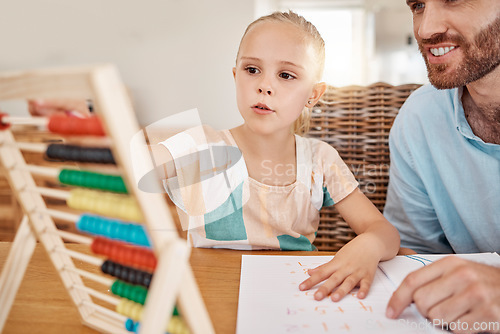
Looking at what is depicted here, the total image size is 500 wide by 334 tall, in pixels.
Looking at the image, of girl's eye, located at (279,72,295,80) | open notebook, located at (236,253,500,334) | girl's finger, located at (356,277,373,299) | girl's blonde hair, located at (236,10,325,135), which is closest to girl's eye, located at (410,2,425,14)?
girl's blonde hair, located at (236,10,325,135)

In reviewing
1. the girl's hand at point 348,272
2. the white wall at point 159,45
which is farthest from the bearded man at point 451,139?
the white wall at point 159,45

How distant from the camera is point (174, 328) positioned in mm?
404

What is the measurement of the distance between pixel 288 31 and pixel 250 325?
0.77 meters

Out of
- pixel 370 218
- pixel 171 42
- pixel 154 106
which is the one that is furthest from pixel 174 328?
pixel 171 42

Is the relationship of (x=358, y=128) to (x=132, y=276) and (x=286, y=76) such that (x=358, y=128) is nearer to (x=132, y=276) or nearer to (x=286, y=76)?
(x=286, y=76)

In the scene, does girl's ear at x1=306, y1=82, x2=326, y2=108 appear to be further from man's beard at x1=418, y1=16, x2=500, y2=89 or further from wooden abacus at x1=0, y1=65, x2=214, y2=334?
wooden abacus at x1=0, y1=65, x2=214, y2=334

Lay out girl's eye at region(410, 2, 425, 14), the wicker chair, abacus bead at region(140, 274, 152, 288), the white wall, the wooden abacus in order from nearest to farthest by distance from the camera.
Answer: the wooden abacus < abacus bead at region(140, 274, 152, 288) < girl's eye at region(410, 2, 425, 14) < the wicker chair < the white wall

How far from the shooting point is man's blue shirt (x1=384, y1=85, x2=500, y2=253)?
1.05 metres

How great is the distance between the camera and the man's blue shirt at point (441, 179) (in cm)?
105

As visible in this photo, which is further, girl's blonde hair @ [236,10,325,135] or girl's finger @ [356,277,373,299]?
girl's blonde hair @ [236,10,325,135]

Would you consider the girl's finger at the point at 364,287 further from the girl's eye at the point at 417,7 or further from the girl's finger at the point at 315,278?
the girl's eye at the point at 417,7

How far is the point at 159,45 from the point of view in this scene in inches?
122

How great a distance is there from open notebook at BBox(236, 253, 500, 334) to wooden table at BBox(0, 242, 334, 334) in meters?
→ 0.02

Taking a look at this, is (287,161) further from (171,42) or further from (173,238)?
(171,42)
